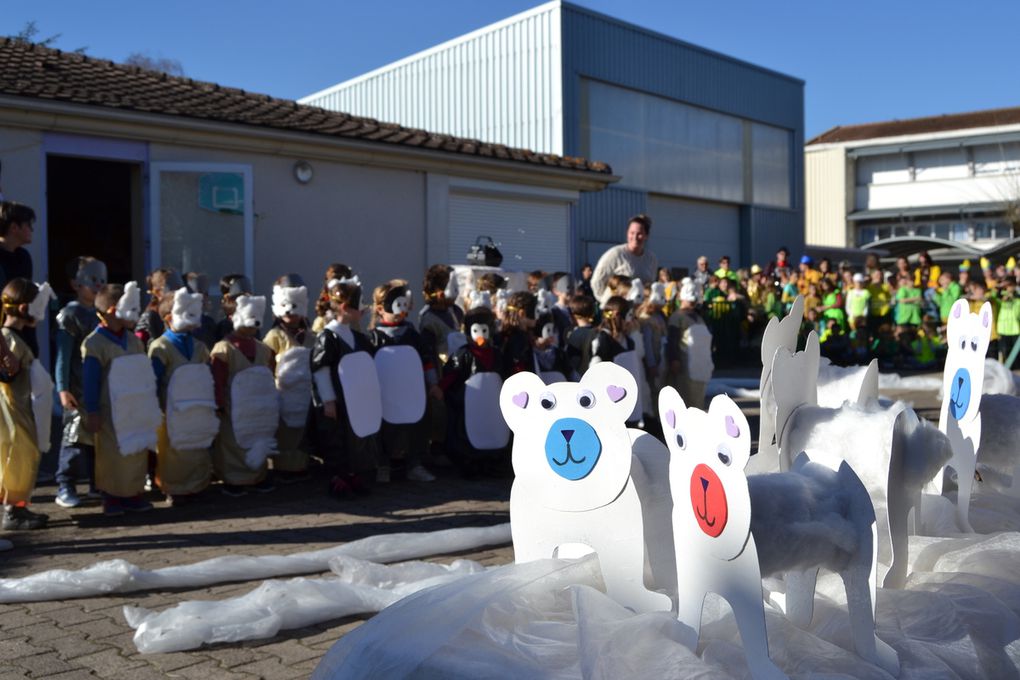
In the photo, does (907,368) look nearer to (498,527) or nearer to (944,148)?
(498,527)

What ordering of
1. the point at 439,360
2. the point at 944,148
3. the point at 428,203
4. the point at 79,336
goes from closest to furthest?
the point at 79,336, the point at 439,360, the point at 428,203, the point at 944,148

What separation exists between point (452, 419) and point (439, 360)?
0.84m

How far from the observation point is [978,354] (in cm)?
378

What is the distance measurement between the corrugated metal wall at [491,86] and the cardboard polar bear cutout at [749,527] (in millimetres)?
20287

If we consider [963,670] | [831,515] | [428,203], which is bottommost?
[963,670]

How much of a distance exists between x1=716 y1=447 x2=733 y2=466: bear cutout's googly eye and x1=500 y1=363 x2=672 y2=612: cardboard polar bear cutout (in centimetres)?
45

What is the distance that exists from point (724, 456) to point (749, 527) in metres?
0.19

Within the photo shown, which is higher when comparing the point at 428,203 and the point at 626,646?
the point at 428,203

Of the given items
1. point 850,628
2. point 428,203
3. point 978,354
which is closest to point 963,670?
point 850,628

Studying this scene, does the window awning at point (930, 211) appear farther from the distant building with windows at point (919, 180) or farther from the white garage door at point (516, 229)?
the white garage door at point (516, 229)

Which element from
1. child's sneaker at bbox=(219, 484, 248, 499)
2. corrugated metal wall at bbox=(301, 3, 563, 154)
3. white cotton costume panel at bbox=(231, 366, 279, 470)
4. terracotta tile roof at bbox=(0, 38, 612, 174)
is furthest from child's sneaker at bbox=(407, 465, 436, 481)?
corrugated metal wall at bbox=(301, 3, 563, 154)

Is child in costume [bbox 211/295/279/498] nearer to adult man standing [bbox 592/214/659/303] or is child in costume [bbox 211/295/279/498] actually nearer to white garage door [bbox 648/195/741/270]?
adult man standing [bbox 592/214/659/303]

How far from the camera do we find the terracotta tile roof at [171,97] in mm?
10617

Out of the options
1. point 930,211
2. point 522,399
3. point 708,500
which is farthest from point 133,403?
point 930,211
